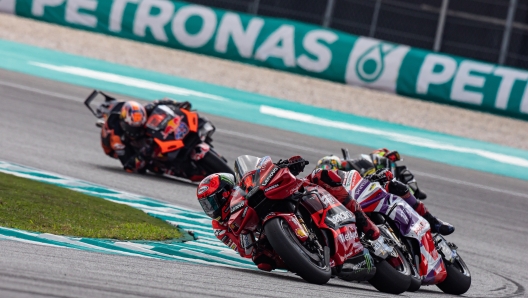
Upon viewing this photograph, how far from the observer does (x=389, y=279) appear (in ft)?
22.3

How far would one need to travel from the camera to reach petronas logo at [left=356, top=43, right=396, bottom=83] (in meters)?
20.4

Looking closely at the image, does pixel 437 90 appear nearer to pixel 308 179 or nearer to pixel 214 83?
pixel 214 83

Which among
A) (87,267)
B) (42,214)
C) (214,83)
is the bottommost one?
(214,83)

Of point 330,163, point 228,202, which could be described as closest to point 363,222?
point 228,202

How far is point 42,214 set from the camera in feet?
25.5

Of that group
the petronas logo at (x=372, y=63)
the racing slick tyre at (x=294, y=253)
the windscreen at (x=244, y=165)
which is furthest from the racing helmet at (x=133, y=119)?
the petronas logo at (x=372, y=63)

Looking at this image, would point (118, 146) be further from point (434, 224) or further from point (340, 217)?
point (340, 217)

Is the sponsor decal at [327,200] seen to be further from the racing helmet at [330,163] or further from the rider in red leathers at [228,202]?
the racing helmet at [330,163]

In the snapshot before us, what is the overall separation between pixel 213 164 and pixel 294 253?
5.82m

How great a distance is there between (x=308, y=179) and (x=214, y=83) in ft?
45.1

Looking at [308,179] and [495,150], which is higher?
[308,179]

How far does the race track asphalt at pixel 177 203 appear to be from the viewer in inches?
206

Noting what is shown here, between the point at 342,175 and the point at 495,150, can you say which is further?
the point at 495,150

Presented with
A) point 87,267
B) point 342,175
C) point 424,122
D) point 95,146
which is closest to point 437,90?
point 424,122
